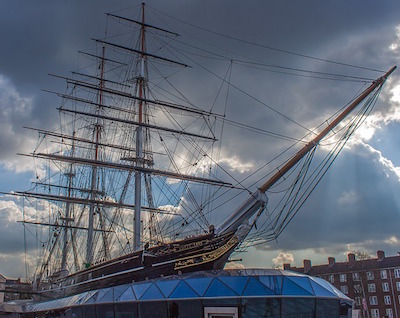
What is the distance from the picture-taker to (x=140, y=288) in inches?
808

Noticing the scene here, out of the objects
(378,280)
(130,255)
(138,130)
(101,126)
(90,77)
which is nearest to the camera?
(130,255)

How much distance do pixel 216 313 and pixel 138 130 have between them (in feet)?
68.5

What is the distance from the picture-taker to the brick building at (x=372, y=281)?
64.3 m

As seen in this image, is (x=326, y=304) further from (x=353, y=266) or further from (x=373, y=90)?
(x=353, y=266)

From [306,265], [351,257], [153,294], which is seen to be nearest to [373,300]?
[351,257]

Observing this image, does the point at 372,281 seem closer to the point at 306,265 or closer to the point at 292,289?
the point at 306,265

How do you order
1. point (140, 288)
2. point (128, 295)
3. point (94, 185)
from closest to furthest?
point (128, 295) → point (140, 288) → point (94, 185)

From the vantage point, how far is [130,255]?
24.6 m

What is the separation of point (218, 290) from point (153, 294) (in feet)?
11.0

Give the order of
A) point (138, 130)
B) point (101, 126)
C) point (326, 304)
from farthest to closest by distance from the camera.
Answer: point (101, 126) < point (138, 130) < point (326, 304)

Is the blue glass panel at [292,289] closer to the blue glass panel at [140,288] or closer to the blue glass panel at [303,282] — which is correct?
the blue glass panel at [303,282]

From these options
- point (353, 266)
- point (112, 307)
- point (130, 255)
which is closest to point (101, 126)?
point (130, 255)

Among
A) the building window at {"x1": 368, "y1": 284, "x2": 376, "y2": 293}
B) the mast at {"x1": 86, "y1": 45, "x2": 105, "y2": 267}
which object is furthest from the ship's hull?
the building window at {"x1": 368, "y1": 284, "x2": 376, "y2": 293}

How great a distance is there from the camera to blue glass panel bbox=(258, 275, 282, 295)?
1797cm
